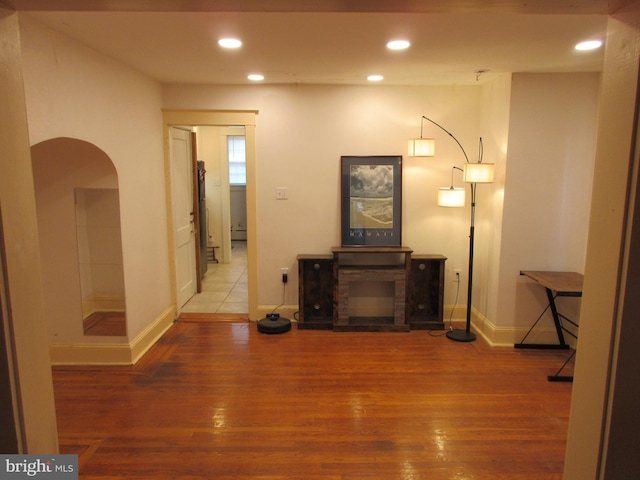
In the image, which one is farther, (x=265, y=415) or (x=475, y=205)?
(x=475, y=205)

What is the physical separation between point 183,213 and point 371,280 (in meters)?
2.31

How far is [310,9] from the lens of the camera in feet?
4.18

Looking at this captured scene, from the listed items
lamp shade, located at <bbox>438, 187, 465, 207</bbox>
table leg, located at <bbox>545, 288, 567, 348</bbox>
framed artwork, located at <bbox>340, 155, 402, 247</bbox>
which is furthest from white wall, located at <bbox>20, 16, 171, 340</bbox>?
table leg, located at <bbox>545, 288, 567, 348</bbox>

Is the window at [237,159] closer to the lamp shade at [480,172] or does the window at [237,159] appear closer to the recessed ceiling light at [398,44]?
the lamp shade at [480,172]

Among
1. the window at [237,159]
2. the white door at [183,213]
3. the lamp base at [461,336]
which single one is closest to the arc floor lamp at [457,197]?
the lamp base at [461,336]

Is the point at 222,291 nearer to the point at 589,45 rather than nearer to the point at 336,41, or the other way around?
the point at 336,41

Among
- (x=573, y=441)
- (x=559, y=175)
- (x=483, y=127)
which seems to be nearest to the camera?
(x=573, y=441)

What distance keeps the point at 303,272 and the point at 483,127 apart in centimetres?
237

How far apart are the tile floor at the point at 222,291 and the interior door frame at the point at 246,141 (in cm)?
52

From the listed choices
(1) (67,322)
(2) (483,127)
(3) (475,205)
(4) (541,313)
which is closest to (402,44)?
(2) (483,127)

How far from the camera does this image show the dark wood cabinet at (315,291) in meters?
4.52

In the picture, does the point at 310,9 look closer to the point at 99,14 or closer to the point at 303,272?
the point at 99,14

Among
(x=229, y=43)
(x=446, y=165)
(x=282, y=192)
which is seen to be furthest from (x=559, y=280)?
(x=229, y=43)

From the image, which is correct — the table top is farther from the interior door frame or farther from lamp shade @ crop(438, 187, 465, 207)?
the interior door frame
